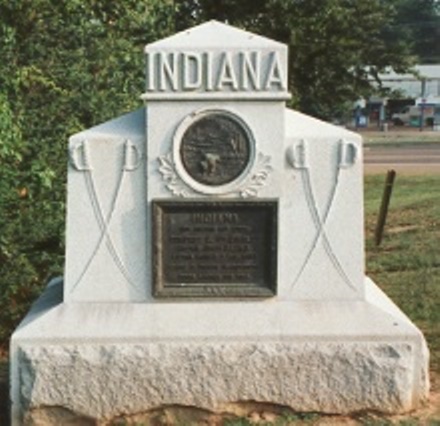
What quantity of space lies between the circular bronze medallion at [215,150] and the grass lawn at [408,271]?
1.51 m

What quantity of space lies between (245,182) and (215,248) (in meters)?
0.47

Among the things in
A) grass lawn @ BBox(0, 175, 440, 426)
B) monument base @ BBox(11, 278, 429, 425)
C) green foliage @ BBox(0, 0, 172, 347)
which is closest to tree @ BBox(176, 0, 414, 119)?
grass lawn @ BBox(0, 175, 440, 426)

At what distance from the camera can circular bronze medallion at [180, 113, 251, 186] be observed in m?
5.68

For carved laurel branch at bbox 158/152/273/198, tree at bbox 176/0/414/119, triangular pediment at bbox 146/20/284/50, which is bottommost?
carved laurel branch at bbox 158/152/273/198

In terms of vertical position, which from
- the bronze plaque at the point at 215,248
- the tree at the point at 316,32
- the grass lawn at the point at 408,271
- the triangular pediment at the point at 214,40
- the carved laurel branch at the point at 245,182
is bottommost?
the grass lawn at the point at 408,271

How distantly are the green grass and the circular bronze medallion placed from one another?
2168 mm

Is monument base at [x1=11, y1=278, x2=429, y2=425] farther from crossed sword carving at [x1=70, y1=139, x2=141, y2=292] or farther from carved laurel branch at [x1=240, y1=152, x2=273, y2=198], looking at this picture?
carved laurel branch at [x1=240, y1=152, x2=273, y2=198]

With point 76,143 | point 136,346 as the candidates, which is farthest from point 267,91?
point 136,346

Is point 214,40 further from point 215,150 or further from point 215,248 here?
point 215,248

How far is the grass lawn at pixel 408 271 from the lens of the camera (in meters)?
5.55

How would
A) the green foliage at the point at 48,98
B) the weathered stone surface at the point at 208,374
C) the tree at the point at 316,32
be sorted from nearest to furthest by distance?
the weathered stone surface at the point at 208,374
the green foliage at the point at 48,98
the tree at the point at 316,32

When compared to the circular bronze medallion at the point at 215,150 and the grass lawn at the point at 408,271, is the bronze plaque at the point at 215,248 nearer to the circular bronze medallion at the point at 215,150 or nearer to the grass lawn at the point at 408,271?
the circular bronze medallion at the point at 215,150

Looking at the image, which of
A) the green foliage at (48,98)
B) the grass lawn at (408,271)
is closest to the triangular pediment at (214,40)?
the grass lawn at (408,271)

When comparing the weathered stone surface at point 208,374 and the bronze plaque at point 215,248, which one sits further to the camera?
the bronze plaque at point 215,248
